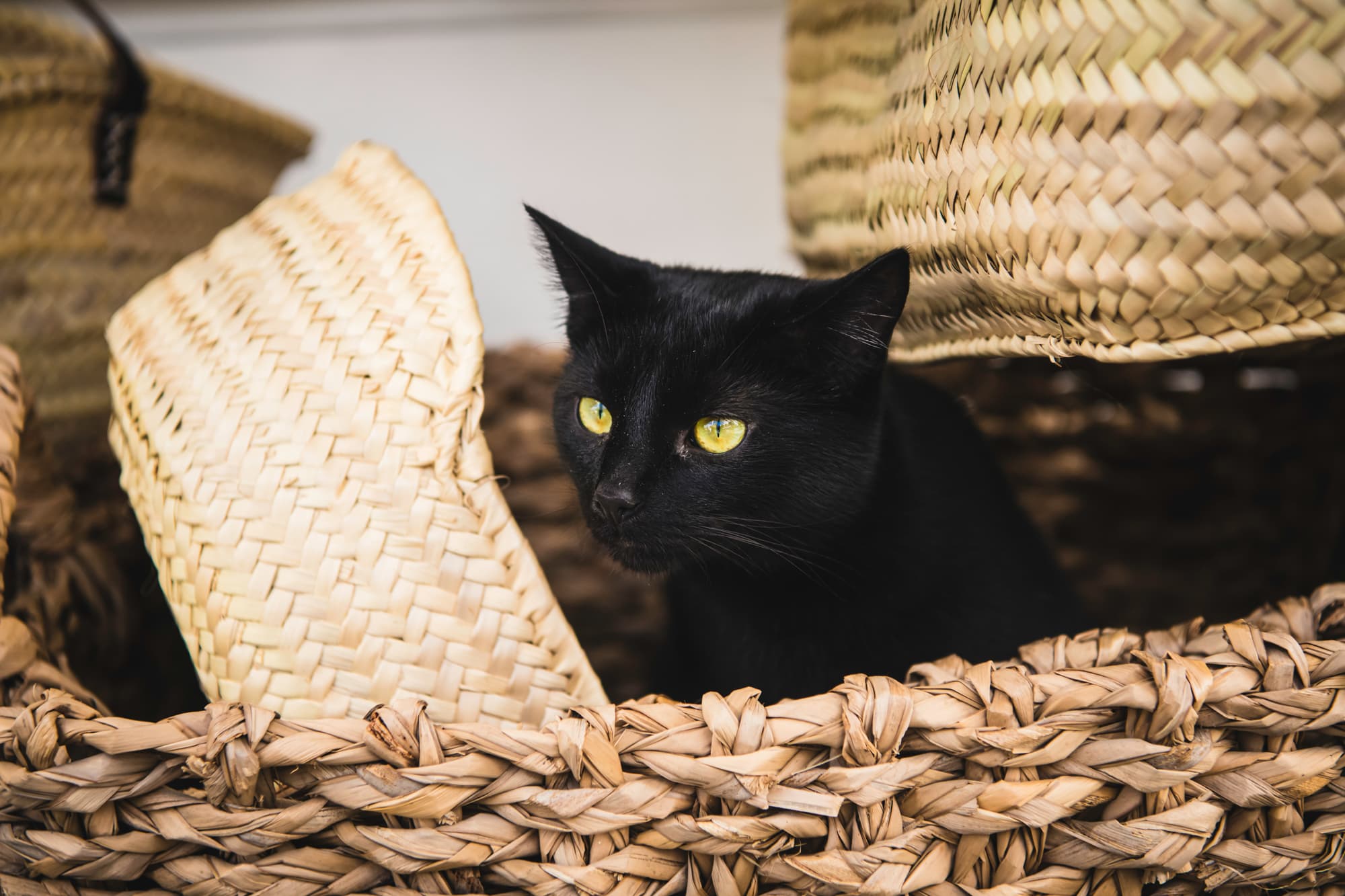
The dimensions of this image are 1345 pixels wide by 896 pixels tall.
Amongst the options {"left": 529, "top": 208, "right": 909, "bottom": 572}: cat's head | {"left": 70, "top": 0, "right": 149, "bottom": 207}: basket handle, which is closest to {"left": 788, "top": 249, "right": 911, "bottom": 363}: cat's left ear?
{"left": 529, "top": 208, "right": 909, "bottom": 572}: cat's head

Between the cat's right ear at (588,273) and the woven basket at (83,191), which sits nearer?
the cat's right ear at (588,273)

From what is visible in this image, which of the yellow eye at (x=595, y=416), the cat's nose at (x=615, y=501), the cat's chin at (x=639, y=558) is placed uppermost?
the yellow eye at (x=595, y=416)

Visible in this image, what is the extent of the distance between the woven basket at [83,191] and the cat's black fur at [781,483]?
57 cm

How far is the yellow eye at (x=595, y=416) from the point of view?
0.72 meters

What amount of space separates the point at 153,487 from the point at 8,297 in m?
0.41

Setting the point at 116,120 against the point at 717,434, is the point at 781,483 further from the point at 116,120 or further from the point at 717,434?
the point at 116,120

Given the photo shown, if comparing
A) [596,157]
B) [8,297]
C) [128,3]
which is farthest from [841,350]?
[128,3]

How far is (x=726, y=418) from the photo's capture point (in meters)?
0.67

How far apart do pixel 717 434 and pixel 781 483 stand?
0.07m

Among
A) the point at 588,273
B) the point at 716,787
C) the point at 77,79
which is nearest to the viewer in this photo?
the point at 716,787

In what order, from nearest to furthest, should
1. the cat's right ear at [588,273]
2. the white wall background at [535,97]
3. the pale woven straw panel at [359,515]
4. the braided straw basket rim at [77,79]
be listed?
the pale woven straw panel at [359,515], the cat's right ear at [588,273], the braided straw basket rim at [77,79], the white wall background at [535,97]

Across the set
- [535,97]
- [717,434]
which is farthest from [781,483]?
[535,97]

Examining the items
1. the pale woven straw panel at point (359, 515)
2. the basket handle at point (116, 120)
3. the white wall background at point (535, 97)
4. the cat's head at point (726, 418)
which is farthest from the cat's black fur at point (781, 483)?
the white wall background at point (535, 97)

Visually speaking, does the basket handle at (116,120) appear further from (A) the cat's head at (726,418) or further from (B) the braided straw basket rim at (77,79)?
(A) the cat's head at (726,418)
